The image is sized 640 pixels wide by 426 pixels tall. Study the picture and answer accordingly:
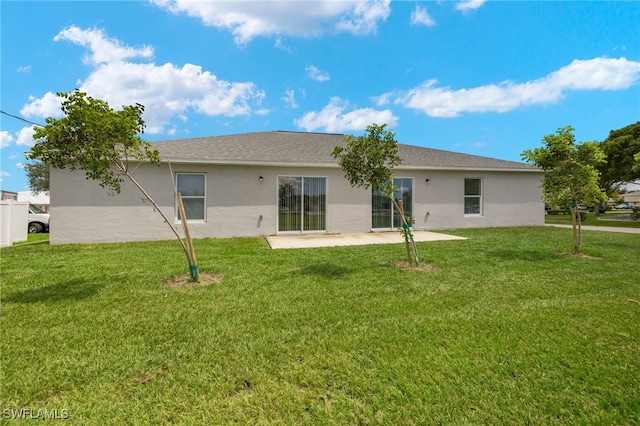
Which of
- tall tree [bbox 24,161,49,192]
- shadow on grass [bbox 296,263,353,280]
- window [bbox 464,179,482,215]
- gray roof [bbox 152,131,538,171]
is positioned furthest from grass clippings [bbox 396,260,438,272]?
tall tree [bbox 24,161,49,192]

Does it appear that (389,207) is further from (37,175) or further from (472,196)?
(37,175)

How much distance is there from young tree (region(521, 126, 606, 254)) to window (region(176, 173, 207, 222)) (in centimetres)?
1022

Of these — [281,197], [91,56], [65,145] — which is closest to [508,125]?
[281,197]

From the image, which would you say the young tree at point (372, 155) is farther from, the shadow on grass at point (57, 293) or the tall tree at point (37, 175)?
the tall tree at point (37, 175)

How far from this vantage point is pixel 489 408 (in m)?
2.04

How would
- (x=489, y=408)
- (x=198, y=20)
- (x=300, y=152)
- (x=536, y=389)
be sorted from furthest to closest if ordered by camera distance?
(x=300, y=152), (x=198, y=20), (x=536, y=389), (x=489, y=408)

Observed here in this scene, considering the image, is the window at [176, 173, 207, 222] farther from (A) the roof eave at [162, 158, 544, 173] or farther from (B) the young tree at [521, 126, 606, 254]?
(B) the young tree at [521, 126, 606, 254]

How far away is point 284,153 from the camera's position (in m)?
11.8

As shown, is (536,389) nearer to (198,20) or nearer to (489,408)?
(489,408)

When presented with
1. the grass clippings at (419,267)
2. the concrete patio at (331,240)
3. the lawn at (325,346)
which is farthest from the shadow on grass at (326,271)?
the concrete patio at (331,240)

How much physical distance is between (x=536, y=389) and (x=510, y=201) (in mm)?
13825

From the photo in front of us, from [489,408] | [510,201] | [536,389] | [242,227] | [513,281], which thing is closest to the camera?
[489,408]

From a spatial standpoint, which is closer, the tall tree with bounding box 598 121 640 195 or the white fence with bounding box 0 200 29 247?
the white fence with bounding box 0 200 29 247

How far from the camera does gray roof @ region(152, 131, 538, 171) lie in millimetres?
10461
